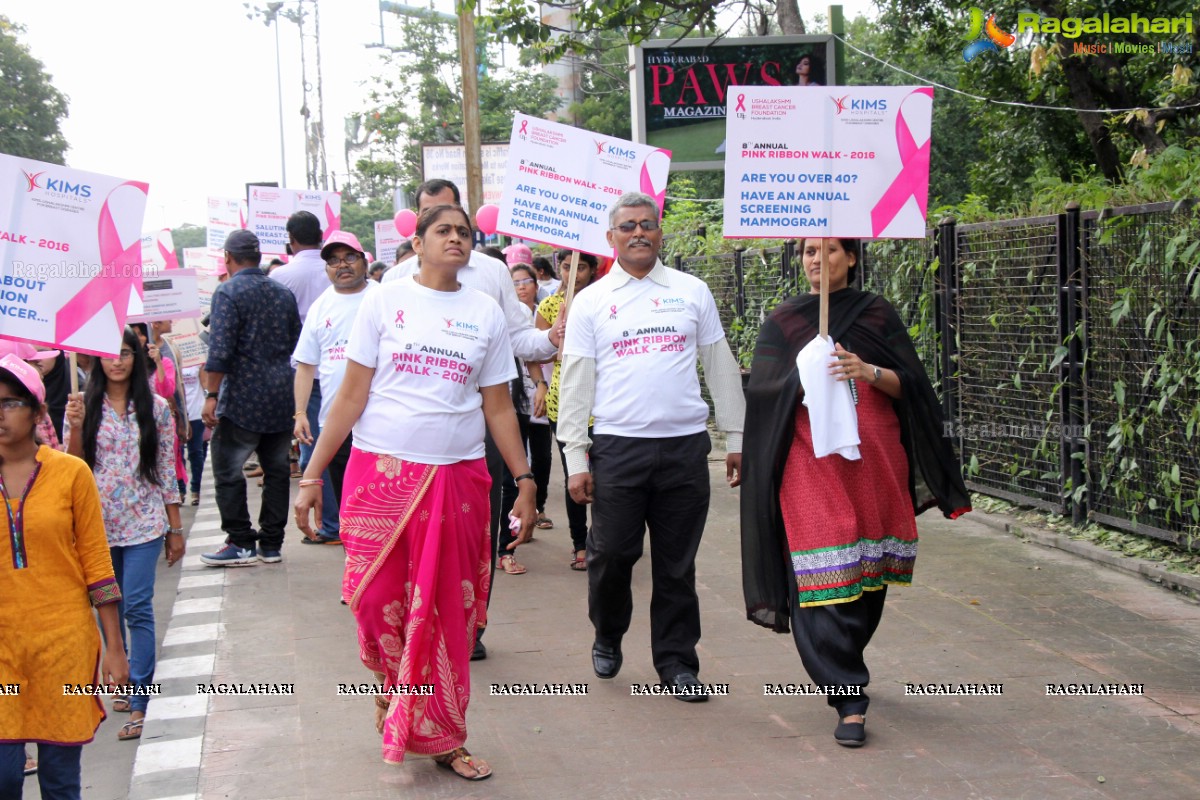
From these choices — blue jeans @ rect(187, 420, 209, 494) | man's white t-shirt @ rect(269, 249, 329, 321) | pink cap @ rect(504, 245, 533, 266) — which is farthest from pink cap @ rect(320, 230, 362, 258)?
blue jeans @ rect(187, 420, 209, 494)

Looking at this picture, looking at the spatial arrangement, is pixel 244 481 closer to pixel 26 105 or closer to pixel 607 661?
pixel 607 661

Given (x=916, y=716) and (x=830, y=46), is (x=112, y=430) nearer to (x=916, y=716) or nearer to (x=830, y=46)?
(x=916, y=716)

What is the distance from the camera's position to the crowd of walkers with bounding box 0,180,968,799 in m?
3.97

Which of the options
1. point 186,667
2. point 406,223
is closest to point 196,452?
point 406,223

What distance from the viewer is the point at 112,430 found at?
588 centimetres

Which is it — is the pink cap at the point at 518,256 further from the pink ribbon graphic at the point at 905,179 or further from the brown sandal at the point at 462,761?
the brown sandal at the point at 462,761

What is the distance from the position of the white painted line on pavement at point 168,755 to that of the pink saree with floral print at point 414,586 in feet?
2.93

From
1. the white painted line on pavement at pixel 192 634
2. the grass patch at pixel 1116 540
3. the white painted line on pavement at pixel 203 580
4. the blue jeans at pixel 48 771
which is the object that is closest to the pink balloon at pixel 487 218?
the white painted line on pavement at pixel 203 580

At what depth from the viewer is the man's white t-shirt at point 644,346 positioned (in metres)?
5.36

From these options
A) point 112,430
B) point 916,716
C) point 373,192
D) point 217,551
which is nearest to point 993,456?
point 916,716

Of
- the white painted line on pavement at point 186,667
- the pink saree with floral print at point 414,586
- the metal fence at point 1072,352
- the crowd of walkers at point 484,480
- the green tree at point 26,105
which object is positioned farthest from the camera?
the green tree at point 26,105

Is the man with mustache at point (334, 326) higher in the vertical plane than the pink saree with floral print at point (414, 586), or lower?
higher

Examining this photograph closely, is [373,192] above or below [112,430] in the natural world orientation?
above

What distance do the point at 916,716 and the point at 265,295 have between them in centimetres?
521
